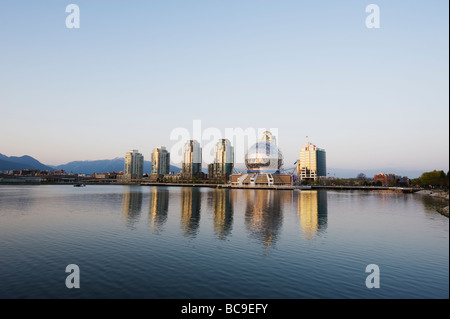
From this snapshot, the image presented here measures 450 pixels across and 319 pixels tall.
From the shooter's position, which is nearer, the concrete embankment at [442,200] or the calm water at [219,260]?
the calm water at [219,260]

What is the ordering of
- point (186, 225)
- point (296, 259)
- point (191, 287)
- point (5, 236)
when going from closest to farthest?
1. point (191, 287)
2. point (296, 259)
3. point (5, 236)
4. point (186, 225)

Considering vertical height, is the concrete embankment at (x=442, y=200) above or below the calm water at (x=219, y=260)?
below

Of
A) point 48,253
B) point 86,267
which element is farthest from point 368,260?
point 48,253

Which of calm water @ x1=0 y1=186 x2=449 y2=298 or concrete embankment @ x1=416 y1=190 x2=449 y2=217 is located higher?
calm water @ x1=0 y1=186 x2=449 y2=298

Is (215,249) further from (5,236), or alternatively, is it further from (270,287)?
(5,236)

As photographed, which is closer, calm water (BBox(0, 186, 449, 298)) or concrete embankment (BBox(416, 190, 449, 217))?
calm water (BBox(0, 186, 449, 298))

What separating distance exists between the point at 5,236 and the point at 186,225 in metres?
25.8

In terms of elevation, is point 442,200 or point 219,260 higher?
point 219,260

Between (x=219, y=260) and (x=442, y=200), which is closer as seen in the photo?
(x=219, y=260)

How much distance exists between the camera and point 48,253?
29672mm

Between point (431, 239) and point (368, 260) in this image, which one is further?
point (431, 239)
